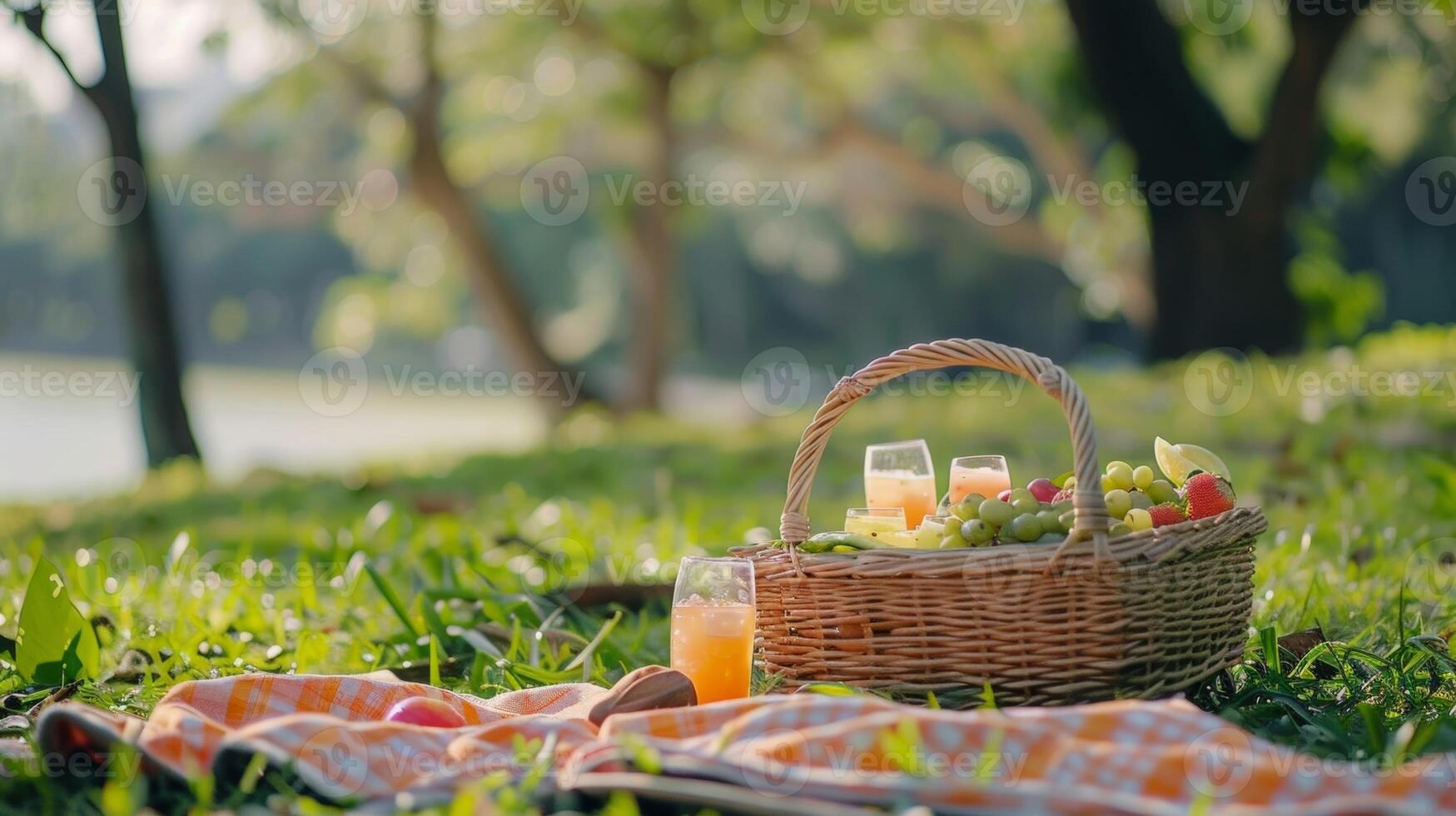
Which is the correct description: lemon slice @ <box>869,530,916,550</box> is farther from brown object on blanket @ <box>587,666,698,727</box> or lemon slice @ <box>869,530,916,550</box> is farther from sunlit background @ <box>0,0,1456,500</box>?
sunlit background @ <box>0,0,1456,500</box>

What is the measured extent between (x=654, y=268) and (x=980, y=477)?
10.1 metres

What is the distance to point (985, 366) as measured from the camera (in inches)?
86.9

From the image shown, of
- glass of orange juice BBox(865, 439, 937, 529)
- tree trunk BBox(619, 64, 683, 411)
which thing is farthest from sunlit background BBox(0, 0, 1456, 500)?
glass of orange juice BBox(865, 439, 937, 529)

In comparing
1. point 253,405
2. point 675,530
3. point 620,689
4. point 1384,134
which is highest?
point 1384,134

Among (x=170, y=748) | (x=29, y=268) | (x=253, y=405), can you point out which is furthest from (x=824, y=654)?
(x=29, y=268)

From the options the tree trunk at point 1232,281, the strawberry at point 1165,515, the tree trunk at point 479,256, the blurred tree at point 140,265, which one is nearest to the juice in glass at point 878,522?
the strawberry at point 1165,515

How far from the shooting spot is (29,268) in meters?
34.2

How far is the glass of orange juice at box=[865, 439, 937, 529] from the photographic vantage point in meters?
2.61

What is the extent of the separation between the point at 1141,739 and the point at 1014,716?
0.17m

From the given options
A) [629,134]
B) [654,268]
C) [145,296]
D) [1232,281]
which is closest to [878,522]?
[145,296]

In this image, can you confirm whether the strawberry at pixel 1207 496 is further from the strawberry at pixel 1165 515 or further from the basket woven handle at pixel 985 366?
the basket woven handle at pixel 985 366

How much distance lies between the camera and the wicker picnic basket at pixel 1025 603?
6.61 feet

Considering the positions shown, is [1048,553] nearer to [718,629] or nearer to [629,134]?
[718,629]

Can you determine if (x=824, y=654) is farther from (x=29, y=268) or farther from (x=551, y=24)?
(x=29, y=268)
